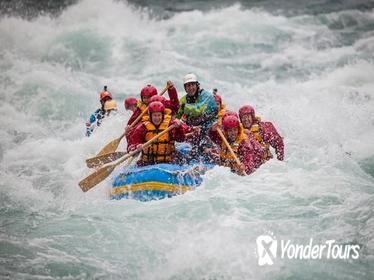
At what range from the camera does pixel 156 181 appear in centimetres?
745

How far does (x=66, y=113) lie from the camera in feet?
47.3

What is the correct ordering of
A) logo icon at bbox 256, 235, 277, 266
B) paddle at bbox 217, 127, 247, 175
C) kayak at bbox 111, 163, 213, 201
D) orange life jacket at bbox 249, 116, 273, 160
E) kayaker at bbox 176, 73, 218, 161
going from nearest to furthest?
logo icon at bbox 256, 235, 277, 266
kayak at bbox 111, 163, 213, 201
paddle at bbox 217, 127, 247, 175
orange life jacket at bbox 249, 116, 273, 160
kayaker at bbox 176, 73, 218, 161

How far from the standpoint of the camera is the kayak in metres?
7.46

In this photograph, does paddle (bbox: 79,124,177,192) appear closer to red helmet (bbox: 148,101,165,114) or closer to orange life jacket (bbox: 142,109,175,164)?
orange life jacket (bbox: 142,109,175,164)

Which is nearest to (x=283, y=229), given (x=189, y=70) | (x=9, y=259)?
(x=9, y=259)

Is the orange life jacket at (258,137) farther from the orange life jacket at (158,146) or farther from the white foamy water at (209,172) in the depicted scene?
the orange life jacket at (158,146)

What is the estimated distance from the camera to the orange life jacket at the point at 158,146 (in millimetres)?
7980

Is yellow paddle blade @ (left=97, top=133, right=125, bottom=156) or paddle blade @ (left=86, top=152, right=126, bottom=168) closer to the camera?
paddle blade @ (left=86, top=152, right=126, bottom=168)

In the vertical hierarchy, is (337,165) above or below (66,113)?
above

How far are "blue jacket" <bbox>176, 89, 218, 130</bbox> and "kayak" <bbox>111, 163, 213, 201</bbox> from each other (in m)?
1.61

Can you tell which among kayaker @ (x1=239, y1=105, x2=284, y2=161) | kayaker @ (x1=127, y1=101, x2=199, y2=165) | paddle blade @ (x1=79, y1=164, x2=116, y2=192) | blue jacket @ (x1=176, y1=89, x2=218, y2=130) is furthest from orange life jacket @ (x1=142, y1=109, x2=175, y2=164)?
kayaker @ (x1=239, y1=105, x2=284, y2=161)

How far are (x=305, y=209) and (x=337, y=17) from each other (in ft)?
53.7

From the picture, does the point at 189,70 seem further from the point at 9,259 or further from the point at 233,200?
the point at 9,259

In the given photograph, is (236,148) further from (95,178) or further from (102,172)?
(95,178)
